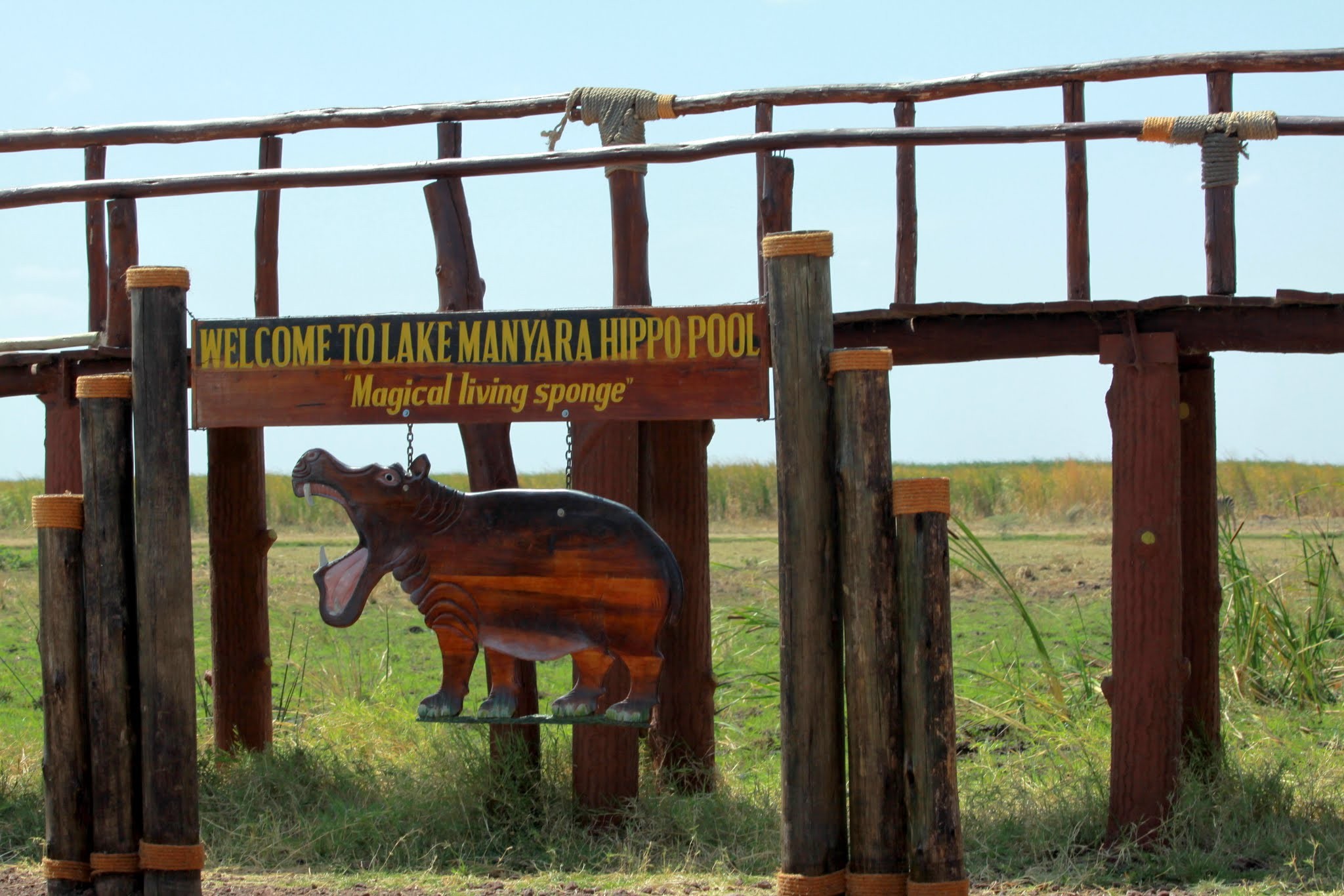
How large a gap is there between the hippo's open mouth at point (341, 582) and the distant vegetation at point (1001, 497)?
15821 mm

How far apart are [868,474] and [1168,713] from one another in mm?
2876

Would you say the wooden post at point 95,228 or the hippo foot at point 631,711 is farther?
the wooden post at point 95,228

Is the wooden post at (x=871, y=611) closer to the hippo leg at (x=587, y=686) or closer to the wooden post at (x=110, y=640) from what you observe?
the hippo leg at (x=587, y=686)

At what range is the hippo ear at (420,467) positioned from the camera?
5.23m

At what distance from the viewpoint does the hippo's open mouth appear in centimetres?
519

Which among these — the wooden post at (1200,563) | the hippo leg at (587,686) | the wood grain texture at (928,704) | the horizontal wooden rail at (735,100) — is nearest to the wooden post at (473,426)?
the horizontal wooden rail at (735,100)

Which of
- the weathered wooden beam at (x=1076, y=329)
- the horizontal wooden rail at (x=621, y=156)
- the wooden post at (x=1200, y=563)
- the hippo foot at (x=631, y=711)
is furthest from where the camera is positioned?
the wooden post at (x=1200, y=563)

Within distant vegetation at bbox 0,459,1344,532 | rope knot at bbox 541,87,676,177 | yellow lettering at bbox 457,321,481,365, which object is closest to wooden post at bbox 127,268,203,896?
yellow lettering at bbox 457,321,481,365

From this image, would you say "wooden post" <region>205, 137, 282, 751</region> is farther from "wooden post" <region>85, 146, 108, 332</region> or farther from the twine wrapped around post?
the twine wrapped around post

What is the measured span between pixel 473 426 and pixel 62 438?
232 centimetres

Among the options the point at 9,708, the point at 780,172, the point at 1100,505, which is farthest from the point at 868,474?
the point at 1100,505

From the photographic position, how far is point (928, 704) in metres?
4.74

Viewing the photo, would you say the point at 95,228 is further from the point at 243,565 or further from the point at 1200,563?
the point at 1200,563

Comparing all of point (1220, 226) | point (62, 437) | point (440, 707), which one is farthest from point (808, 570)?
point (62, 437)
